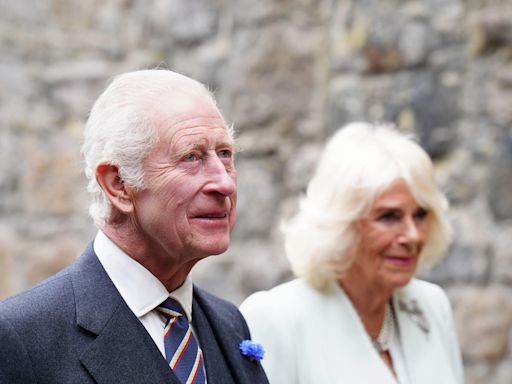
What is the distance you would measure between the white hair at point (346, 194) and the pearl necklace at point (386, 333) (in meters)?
0.22

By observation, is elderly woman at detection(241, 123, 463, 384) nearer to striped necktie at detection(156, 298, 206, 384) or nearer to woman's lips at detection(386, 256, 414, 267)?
woman's lips at detection(386, 256, 414, 267)

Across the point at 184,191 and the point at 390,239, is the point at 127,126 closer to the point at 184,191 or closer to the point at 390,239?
the point at 184,191

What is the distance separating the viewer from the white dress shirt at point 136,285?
5.97 feet

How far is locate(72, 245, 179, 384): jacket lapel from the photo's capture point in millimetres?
1698

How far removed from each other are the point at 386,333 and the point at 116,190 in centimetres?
134

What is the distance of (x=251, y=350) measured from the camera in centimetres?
208

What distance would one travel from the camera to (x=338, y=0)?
13.4ft

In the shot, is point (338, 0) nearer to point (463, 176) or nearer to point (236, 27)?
point (236, 27)

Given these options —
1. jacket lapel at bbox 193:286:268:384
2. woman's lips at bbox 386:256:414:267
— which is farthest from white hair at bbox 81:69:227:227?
woman's lips at bbox 386:256:414:267

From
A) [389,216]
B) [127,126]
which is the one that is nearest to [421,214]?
[389,216]

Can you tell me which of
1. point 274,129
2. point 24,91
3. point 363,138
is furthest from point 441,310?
point 24,91

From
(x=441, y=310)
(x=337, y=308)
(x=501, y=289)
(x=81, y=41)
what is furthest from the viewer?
(x=81, y=41)

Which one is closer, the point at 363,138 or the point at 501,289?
the point at 363,138

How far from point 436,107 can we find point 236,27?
3.66 feet
